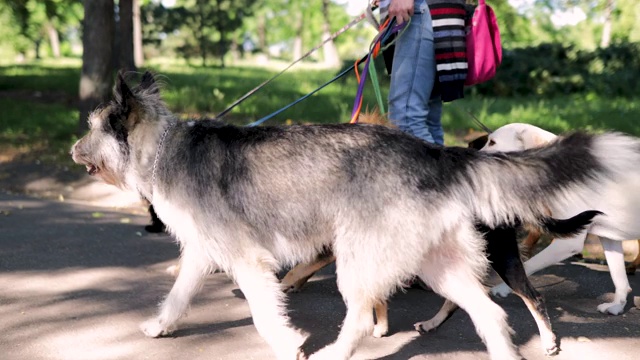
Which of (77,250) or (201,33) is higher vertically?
(201,33)

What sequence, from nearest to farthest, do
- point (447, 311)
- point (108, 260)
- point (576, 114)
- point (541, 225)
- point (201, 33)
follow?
point (541, 225) → point (447, 311) → point (108, 260) → point (576, 114) → point (201, 33)

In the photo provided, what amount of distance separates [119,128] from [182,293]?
3.64 ft

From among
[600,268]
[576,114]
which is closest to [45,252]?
[600,268]

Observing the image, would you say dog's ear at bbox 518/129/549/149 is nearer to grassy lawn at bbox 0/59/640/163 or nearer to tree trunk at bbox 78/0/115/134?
grassy lawn at bbox 0/59/640/163

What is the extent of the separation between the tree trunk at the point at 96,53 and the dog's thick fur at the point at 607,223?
26.0 feet

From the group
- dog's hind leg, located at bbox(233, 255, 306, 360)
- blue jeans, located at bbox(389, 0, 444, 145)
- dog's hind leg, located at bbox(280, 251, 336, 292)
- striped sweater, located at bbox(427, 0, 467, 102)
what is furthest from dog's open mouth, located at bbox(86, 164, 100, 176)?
striped sweater, located at bbox(427, 0, 467, 102)

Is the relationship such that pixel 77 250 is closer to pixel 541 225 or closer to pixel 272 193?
pixel 272 193

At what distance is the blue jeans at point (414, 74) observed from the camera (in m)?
5.45

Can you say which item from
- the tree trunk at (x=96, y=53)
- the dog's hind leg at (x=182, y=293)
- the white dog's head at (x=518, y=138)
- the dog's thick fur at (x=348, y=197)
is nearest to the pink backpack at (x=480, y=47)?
the white dog's head at (x=518, y=138)

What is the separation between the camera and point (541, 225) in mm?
4016

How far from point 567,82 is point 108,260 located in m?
17.6

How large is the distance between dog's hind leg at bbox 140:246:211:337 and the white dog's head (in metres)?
2.54

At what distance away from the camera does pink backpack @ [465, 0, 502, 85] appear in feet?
18.7

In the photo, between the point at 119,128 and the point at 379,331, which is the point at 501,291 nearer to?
the point at 379,331
